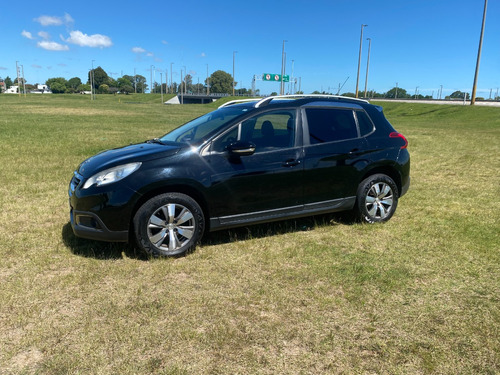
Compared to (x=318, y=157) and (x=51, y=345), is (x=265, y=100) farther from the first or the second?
(x=51, y=345)

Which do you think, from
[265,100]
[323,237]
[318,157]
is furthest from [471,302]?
[265,100]

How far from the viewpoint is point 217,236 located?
16.4 ft

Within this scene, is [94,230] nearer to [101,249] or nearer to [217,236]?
[101,249]

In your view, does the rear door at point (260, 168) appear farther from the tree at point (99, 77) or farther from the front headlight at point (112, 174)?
the tree at point (99, 77)

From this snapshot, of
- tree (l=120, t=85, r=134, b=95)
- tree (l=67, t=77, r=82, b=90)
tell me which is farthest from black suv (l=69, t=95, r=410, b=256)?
tree (l=67, t=77, r=82, b=90)

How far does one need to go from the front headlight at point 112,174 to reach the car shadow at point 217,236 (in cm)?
81

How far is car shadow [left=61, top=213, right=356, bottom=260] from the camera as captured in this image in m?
4.35

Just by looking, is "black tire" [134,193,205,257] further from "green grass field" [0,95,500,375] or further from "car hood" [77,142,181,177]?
"car hood" [77,142,181,177]

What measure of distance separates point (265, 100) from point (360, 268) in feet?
7.55

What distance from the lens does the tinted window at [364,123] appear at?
5246 millimetres

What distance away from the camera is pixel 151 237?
4145mm

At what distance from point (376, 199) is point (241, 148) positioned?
224 cm

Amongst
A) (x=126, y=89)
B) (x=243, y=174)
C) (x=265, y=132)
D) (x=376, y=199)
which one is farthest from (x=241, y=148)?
(x=126, y=89)

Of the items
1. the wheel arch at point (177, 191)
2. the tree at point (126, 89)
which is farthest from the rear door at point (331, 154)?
the tree at point (126, 89)
